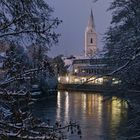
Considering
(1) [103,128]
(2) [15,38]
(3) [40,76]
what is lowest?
(1) [103,128]

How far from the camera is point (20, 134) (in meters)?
3.20

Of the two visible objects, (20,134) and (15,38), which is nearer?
(20,134)

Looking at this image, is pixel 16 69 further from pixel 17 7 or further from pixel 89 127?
pixel 89 127

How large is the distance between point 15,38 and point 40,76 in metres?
0.36

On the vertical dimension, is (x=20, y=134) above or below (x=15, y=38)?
below

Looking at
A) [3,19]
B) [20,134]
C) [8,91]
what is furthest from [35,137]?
[3,19]

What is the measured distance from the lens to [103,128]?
28.5 meters

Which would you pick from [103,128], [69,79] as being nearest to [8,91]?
[103,128]

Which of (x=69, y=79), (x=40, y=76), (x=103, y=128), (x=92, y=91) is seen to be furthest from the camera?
(x=69, y=79)

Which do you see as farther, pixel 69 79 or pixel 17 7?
pixel 69 79

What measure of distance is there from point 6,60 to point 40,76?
0.28m

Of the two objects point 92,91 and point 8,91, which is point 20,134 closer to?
point 8,91

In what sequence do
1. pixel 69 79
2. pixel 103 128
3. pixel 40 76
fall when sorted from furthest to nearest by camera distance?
pixel 69 79, pixel 103 128, pixel 40 76

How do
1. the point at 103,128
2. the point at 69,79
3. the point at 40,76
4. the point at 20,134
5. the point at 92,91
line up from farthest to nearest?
the point at 69,79
the point at 92,91
the point at 103,128
the point at 40,76
the point at 20,134
